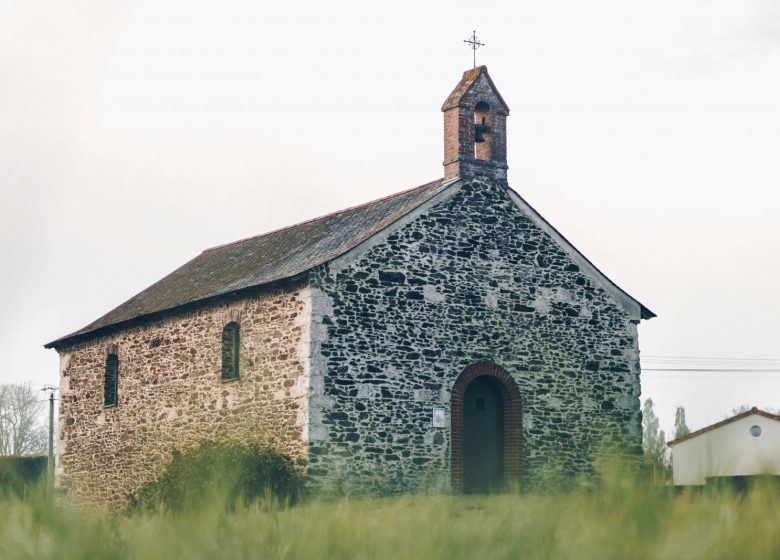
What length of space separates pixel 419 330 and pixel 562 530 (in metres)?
16.4

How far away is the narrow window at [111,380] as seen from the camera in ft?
94.1

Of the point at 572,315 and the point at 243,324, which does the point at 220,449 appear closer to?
the point at 243,324

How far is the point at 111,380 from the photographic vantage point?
28.9m

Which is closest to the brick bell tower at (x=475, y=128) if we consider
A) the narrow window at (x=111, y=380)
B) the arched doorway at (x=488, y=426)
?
the arched doorway at (x=488, y=426)

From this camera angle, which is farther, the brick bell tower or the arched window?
the brick bell tower

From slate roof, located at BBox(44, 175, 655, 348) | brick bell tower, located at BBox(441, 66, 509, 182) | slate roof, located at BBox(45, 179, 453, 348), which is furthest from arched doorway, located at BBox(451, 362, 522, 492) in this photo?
brick bell tower, located at BBox(441, 66, 509, 182)

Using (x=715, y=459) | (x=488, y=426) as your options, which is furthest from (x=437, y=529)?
(x=488, y=426)

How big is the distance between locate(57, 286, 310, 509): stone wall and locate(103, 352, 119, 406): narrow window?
0.62 ft

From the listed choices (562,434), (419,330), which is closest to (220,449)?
(419,330)

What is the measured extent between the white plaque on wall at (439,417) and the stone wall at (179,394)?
2717 mm

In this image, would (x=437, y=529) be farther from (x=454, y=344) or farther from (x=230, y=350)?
(x=230, y=350)

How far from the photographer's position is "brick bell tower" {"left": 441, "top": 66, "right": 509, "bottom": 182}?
25.0 m

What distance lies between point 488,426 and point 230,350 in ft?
17.8

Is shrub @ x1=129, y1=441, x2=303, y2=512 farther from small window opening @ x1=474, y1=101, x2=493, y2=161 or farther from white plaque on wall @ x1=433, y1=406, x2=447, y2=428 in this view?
small window opening @ x1=474, y1=101, x2=493, y2=161
